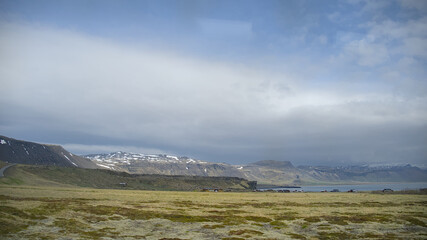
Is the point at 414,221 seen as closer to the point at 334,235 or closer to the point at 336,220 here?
the point at 336,220

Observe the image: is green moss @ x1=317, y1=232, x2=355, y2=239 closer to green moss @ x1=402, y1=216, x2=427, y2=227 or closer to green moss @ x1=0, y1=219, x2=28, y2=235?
green moss @ x1=402, y1=216, x2=427, y2=227

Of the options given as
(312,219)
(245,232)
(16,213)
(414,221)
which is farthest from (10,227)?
(414,221)

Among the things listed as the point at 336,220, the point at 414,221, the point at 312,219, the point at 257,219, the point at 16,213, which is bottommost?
the point at 257,219

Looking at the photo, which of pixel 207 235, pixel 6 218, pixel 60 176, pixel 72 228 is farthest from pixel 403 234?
pixel 60 176

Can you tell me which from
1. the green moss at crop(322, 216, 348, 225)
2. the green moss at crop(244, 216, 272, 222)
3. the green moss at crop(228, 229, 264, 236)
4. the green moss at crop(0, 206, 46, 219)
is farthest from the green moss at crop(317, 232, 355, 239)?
the green moss at crop(0, 206, 46, 219)

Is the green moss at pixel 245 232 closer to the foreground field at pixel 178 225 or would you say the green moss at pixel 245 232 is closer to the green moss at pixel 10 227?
the foreground field at pixel 178 225

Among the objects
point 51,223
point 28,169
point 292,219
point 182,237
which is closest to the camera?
point 182,237

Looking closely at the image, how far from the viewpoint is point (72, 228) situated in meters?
38.8

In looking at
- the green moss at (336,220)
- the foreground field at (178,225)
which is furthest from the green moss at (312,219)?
the green moss at (336,220)

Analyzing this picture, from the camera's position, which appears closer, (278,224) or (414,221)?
(278,224)

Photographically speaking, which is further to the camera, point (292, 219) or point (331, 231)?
point (292, 219)

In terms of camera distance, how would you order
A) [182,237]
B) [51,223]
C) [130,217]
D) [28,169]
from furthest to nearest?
1. [28,169]
2. [130,217]
3. [51,223]
4. [182,237]

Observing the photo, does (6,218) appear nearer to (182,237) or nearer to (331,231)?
(182,237)

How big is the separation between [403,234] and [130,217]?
38.4 metres
